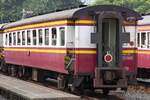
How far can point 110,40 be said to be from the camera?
60.8ft

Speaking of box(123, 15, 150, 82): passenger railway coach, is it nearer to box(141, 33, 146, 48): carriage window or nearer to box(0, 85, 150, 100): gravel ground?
box(141, 33, 146, 48): carriage window

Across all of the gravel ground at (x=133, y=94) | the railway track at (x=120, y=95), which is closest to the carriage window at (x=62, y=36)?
the railway track at (x=120, y=95)

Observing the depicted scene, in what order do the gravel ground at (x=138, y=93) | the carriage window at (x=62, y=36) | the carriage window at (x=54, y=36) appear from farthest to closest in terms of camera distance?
the carriage window at (x=54, y=36) < the gravel ground at (x=138, y=93) < the carriage window at (x=62, y=36)

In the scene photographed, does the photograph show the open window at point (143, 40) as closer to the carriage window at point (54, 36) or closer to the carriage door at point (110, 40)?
the carriage window at point (54, 36)

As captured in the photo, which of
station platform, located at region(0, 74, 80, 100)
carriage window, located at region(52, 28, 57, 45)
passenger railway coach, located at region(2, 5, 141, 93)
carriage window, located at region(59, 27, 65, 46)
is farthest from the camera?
carriage window, located at region(52, 28, 57, 45)

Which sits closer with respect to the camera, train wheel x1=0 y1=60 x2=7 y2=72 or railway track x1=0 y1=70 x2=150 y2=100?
railway track x1=0 y1=70 x2=150 y2=100

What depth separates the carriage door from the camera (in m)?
18.4

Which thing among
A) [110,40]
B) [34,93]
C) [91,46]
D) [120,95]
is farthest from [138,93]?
[34,93]

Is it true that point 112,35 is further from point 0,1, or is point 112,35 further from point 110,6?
point 0,1

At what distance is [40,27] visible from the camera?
2219cm

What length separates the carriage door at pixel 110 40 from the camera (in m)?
18.4

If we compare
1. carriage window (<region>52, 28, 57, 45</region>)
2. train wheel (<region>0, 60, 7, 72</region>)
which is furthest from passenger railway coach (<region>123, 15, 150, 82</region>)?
train wheel (<region>0, 60, 7, 72</region>)

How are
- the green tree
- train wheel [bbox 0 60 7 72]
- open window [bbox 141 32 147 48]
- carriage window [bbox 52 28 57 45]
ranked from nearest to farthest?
1. carriage window [bbox 52 28 57 45]
2. open window [bbox 141 32 147 48]
3. train wheel [bbox 0 60 7 72]
4. the green tree

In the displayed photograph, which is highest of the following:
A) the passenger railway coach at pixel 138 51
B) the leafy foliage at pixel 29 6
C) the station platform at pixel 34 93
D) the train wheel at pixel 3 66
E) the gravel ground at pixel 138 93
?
the leafy foliage at pixel 29 6
